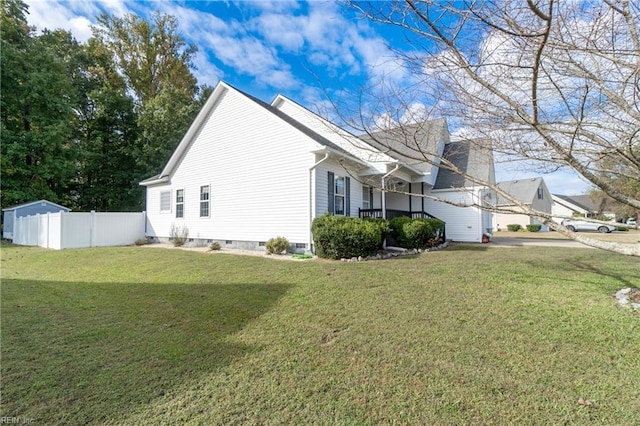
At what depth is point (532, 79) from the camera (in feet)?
9.46

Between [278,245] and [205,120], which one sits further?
[205,120]

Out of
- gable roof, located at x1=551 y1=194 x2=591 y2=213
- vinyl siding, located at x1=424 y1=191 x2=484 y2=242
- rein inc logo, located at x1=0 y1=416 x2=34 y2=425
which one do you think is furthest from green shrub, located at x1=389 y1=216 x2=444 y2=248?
gable roof, located at x1=551 y1=194 x2=591 y2=213

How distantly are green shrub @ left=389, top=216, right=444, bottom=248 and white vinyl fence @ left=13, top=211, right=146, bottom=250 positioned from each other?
1231 cm

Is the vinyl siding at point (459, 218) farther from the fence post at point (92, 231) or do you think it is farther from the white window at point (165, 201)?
the fence post at point (92, 231)

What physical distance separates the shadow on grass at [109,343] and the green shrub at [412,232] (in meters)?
6.29

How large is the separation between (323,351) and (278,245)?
6841 millimetres

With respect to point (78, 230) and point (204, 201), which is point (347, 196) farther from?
point (78, 230)

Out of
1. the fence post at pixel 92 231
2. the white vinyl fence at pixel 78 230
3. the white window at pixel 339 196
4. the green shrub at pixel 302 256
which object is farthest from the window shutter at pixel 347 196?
the fence post at pixel 92 231

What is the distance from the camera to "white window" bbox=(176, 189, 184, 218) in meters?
13.8

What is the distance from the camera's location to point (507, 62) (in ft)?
11.0

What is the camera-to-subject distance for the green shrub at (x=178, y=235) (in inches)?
512

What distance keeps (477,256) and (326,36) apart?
749 centimetres

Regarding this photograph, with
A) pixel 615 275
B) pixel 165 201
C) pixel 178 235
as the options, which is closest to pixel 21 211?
pixel 165 201

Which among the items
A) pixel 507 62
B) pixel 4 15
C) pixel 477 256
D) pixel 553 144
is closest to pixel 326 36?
pixel 507 62
